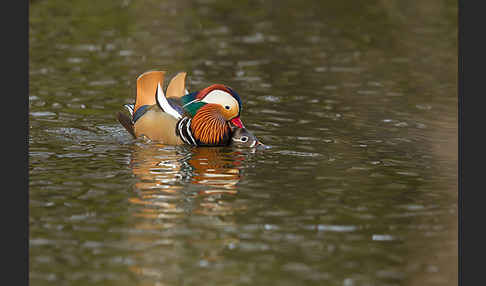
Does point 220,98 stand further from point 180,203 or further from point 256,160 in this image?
point 180,203

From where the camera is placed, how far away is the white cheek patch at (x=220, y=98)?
1546 centimetres

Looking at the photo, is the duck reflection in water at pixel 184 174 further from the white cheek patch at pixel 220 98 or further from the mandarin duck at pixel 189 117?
the white cheek patch at pixel 220 98

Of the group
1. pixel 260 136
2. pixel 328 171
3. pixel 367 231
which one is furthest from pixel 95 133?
pixel 367 231

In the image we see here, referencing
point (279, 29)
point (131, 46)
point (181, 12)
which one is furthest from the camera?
point (181, 12)

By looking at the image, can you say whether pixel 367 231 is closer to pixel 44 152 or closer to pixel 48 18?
pixel 44 152

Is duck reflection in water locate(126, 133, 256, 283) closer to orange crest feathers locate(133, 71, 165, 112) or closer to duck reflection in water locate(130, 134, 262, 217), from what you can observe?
duck reflection in water locate(130, 134, 262, 217)

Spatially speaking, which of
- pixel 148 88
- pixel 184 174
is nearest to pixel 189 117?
pixel 148 88

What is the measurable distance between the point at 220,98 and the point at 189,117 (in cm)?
56

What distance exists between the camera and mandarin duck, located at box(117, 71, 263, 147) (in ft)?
50.2

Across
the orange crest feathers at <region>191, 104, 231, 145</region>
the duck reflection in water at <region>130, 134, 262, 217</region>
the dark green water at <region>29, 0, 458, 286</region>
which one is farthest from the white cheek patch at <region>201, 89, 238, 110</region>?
the dark green water at <region>29, 0, 458, 286</region>

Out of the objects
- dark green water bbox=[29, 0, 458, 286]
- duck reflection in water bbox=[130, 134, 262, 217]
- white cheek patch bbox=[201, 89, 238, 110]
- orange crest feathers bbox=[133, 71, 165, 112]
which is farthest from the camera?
orange crest feathers bbox=[133, 71, 165, 112]

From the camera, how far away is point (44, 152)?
1490 centimetres

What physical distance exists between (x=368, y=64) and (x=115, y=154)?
867 centimetres

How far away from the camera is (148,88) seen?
625 inches
